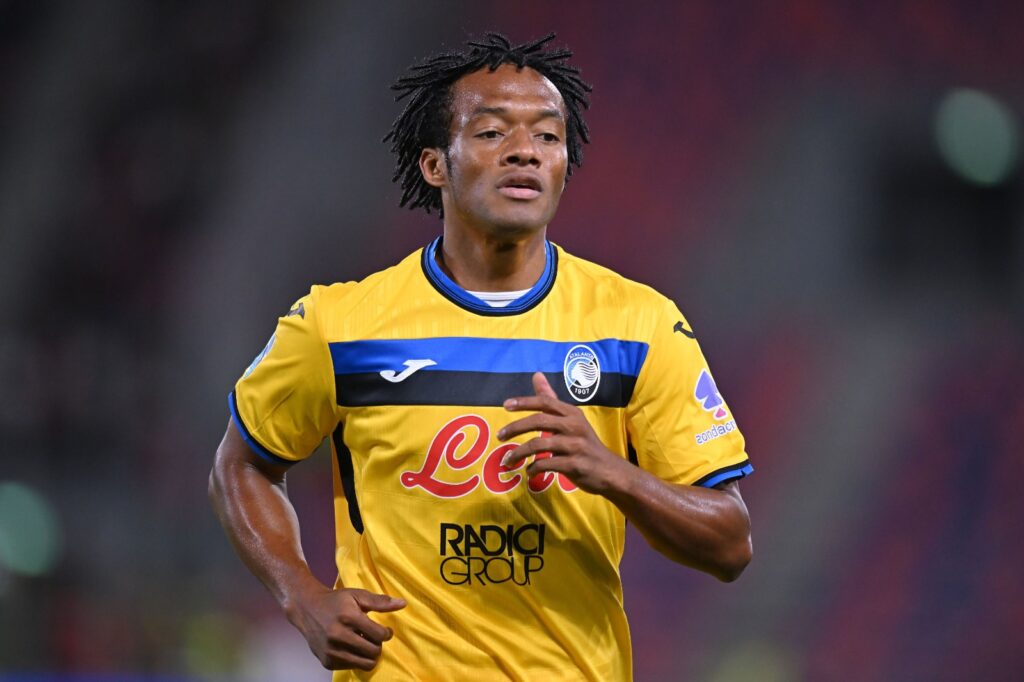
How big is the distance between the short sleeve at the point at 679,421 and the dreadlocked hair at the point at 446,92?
A: 47 cm

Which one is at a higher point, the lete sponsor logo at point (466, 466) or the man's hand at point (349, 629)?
the lete sponsor logo at point (466, 466)

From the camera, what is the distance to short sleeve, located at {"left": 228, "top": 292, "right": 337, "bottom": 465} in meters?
2.30

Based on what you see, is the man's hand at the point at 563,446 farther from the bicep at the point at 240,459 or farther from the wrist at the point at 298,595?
the bicep at the point at 240,459

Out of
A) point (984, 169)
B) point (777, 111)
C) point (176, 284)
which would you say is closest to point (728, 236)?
point (777, 111)

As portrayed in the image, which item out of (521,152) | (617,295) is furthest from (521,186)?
(617,295)

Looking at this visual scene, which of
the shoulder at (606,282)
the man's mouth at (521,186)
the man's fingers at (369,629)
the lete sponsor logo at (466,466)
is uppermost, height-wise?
the man's mouth at (521,186)

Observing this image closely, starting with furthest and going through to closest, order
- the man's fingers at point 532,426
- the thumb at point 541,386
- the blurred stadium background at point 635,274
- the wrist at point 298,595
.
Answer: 1. the blurred stadium background at point 635,274
2. the wrist at point 298,595
3. the thumb at point 541,386
4. the man's fingers at point 532,426

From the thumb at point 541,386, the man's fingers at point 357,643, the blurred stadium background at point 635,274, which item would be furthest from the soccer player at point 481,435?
the blurred stadium background at point 635,274

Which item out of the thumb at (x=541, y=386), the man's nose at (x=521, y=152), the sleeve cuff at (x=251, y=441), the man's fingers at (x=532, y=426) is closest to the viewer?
the man's fingers at (x=532, y=426)

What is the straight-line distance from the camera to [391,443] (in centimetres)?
222

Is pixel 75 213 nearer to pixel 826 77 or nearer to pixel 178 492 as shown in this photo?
pixel 178 492

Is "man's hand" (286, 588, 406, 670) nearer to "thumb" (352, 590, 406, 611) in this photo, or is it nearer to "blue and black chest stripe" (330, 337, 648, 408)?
"thumb" (352, 590, 406, 611)

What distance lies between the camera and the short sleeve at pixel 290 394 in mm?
2305

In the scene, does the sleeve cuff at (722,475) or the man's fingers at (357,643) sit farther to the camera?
the sleeve cuff at (722,475)
